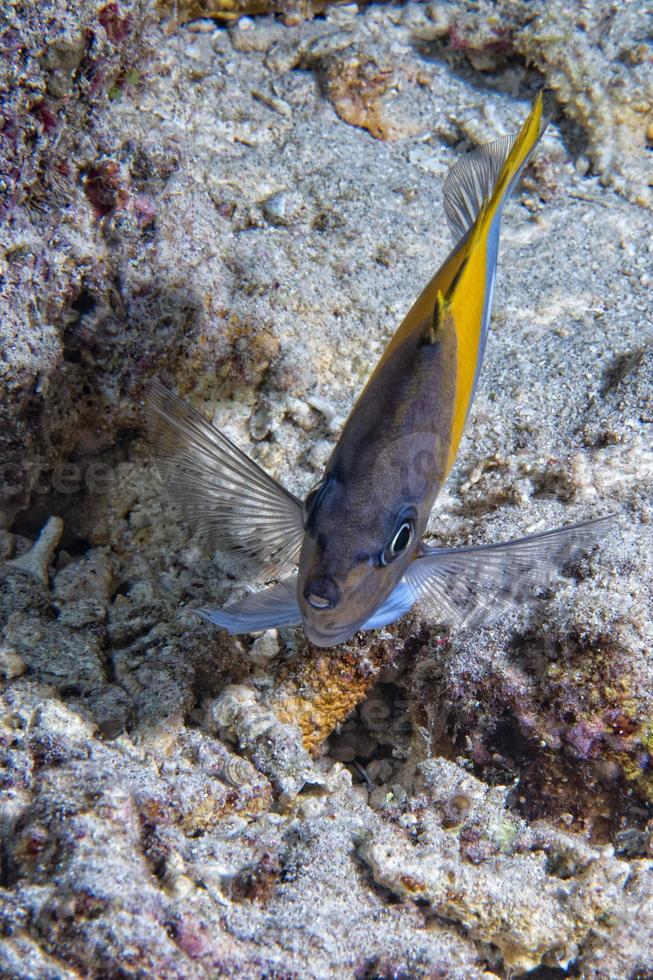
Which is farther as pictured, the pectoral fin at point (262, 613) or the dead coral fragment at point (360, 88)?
the dead coral fragment at point (360, 88)

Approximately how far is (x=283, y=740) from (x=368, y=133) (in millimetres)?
4123

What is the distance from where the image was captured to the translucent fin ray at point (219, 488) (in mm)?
2279

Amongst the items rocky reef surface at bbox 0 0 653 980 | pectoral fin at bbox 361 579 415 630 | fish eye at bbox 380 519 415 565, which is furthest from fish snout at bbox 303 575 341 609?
rocky reef surface at bbox 0 0 653 980

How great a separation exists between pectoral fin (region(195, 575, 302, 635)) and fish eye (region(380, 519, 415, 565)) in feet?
1.04

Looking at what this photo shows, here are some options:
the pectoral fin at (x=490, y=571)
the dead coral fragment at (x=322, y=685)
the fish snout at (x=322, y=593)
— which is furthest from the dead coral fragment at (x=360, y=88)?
the fish snout at (x=322, y=593)

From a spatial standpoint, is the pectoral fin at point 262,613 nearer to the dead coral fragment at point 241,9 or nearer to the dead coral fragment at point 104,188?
the dead coral fragment at point 104,188

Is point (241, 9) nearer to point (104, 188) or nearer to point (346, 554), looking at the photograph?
point (104, 188)

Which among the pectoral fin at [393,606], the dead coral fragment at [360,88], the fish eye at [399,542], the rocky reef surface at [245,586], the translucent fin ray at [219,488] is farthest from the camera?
the dead coral fragment at [360,88]

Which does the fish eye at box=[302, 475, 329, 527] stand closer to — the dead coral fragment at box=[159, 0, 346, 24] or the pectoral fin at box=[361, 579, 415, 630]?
the pectoral fin at box=[361, 579, 415, 630]

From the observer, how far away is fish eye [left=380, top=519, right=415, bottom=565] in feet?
6.36

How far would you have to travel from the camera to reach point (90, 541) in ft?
11.0

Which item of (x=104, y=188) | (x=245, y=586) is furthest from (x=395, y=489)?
(x=104, y=188)

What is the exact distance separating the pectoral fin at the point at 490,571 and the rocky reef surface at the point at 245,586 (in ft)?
1.02

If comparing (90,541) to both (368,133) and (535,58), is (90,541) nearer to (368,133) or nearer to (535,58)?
(368,133)
